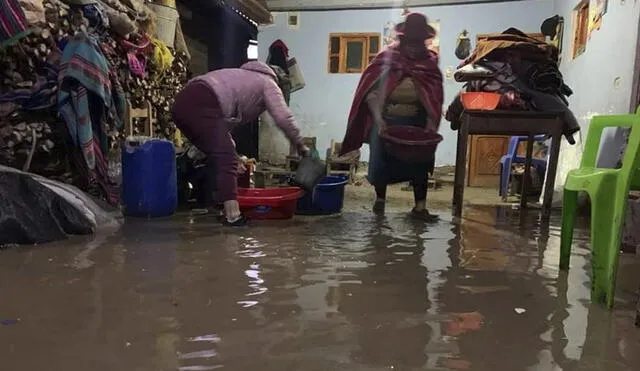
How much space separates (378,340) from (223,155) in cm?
176

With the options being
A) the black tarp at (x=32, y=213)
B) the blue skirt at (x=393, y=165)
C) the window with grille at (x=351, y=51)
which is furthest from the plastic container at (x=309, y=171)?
the window with grille at (x=351, y=51)

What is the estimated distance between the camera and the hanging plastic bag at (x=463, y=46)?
668 cm

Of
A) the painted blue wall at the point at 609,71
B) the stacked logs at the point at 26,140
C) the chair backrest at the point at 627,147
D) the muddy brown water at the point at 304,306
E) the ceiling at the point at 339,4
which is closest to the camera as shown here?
the muddy brown water at the point at 304,306

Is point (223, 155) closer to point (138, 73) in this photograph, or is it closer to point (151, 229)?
point (151, 229)

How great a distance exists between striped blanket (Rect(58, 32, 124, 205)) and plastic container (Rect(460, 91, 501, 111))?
87.0 inches

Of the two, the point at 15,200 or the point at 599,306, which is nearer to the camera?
the point at 599,306

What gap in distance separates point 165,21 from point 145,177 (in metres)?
1.93

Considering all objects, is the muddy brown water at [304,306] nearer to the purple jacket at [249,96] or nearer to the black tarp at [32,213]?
the black tarp at [32,213]

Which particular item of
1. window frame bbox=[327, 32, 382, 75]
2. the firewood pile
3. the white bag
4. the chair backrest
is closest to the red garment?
the white bag

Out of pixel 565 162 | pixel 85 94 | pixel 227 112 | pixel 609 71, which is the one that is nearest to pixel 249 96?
pixel 227 112

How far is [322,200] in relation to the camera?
3.42 metres

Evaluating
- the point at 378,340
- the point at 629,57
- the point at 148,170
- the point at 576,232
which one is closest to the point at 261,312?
the point at 378,340

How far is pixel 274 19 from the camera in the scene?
291 inches

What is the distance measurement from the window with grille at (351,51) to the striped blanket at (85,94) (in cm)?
444
